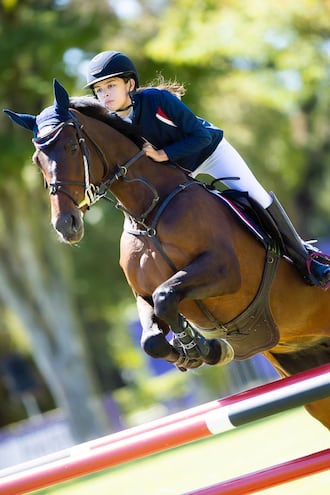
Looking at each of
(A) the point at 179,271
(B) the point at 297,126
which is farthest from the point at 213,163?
(B) the point at 297,126

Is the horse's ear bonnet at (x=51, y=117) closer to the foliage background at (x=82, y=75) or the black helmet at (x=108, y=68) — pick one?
the black helmet at (x=108, y=68)

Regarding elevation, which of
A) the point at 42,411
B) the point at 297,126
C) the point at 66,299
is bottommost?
the point at 42,411

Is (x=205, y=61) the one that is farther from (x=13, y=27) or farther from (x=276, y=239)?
(x=276, y=239)

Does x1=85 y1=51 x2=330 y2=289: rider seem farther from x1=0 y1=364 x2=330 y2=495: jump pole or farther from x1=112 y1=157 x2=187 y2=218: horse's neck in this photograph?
x1=0 y1=364 x2=330 y2=495: jump pole

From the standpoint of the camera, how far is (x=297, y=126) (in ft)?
139

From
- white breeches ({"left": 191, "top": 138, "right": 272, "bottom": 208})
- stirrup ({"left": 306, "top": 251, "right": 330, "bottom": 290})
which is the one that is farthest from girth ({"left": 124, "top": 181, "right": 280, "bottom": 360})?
white breeches ({"left": 191, "top": 138, "right": 272, "bottom": 208})

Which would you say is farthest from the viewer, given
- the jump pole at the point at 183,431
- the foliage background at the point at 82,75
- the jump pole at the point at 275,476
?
the foliage background at the point at 82,75

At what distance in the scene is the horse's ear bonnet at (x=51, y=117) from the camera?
17.8ft

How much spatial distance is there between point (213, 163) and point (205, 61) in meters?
12.4

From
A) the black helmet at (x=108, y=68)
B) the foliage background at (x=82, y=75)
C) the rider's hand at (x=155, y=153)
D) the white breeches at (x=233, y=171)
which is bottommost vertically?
the foliage background at (x=82, y=75)

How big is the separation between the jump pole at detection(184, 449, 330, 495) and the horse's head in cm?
154

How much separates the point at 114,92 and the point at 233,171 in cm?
97

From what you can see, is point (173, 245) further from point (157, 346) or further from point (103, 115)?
point (103, 115)

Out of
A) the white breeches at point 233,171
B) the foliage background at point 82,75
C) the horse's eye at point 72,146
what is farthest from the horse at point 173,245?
the foliage background at point 82,75
